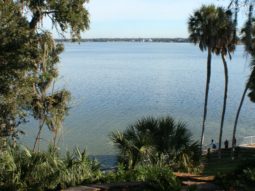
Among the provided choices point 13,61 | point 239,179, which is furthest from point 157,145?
point 13,61

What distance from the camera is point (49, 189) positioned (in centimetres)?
1042

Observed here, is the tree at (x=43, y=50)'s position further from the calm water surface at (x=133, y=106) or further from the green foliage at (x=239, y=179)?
the green foliage at (x=239, y=179)

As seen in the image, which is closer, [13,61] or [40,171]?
[40,171]

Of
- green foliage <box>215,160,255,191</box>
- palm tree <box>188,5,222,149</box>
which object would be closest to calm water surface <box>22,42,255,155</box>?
palm tree <box>188,5,222,149</box>

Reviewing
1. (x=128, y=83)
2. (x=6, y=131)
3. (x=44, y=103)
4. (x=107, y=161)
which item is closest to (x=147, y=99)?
(x=128, y=83)

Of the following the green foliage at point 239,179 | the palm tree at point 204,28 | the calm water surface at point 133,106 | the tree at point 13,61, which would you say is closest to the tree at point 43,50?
the tree at point 13,61

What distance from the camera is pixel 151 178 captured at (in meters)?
9.84

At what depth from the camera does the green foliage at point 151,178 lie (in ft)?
31.0

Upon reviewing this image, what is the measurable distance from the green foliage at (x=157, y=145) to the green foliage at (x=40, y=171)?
259 cm

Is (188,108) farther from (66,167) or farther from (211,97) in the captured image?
(66,167)

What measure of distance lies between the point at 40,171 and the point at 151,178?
8.49ft

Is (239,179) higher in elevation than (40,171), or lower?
lower

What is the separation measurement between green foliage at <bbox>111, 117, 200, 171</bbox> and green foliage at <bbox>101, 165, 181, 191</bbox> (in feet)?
5.02

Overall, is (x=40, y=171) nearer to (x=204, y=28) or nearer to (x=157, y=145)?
(x=157, y=145)
